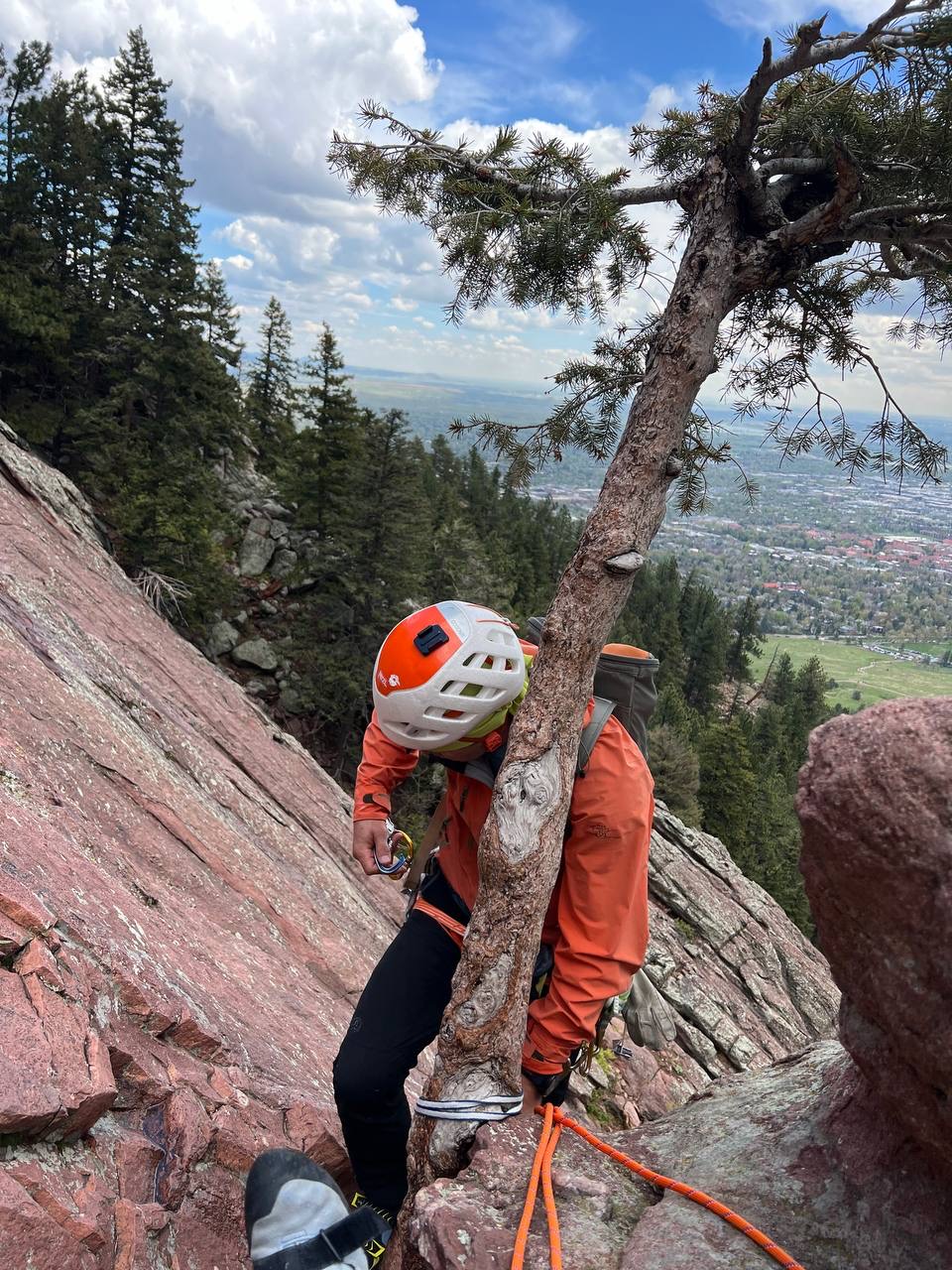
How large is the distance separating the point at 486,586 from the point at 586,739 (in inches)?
1056

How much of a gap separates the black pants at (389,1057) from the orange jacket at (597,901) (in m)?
0.33

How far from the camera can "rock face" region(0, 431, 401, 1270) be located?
2.96 m

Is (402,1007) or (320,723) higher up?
(402,1007)

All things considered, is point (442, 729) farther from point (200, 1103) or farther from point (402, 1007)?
point (200, 1103)

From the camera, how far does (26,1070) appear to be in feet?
9.53

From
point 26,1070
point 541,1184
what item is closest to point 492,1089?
point 541,1184

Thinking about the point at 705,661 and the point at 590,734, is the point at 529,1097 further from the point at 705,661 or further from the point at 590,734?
the point at 705,661

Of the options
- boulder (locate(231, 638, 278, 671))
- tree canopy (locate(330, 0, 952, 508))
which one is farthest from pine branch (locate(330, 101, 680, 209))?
boulder (locate(231, 638, 278, 671))

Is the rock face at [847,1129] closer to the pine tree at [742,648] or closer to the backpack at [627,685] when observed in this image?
the backpack at [627,685]

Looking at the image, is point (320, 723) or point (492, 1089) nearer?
point (492, 1089)

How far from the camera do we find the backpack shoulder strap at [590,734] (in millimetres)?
3699

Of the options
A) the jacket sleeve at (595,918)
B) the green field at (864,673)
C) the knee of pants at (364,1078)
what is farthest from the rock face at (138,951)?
the green field at (864,673)

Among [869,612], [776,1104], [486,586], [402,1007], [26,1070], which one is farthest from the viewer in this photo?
[869,612]

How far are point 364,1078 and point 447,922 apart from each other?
86 centimetres
